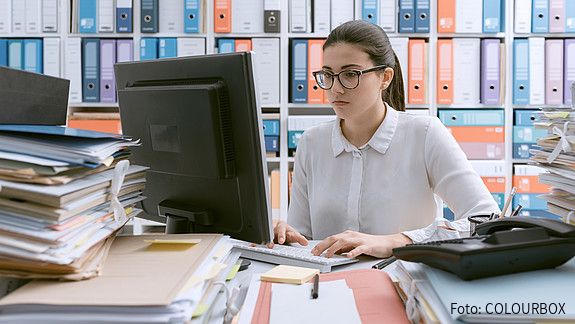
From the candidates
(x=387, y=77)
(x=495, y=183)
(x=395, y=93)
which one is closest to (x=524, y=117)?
(x=495, y=183)

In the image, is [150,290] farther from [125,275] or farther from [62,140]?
[62,140]

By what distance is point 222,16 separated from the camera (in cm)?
311

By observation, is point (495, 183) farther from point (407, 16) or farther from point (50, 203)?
point (50, 203)

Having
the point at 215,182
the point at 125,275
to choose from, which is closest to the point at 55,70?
the point at 215,182

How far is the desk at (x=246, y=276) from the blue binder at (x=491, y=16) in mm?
2118

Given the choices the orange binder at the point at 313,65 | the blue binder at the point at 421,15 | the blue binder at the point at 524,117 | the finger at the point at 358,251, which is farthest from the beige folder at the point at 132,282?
the blue binder at the point at 524,117

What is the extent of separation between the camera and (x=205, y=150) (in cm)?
105

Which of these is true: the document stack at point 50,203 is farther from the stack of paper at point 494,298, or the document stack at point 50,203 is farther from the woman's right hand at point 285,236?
the woman's right hand at point 285,236

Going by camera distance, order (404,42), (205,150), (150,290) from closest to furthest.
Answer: (150,290), (205,150), (404,42)

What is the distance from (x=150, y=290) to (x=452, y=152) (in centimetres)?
124

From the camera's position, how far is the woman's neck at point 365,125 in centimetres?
183

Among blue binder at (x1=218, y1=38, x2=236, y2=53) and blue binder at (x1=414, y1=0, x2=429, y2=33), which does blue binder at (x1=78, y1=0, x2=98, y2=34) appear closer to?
blue binder at (x1=218, y1=38, x2=236, y2=53)

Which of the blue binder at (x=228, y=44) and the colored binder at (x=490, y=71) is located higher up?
the blue binder at (x=228, y=44)

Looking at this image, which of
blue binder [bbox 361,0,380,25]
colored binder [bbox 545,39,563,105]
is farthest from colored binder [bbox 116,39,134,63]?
colored binder [bbox 545,39,563,105]
